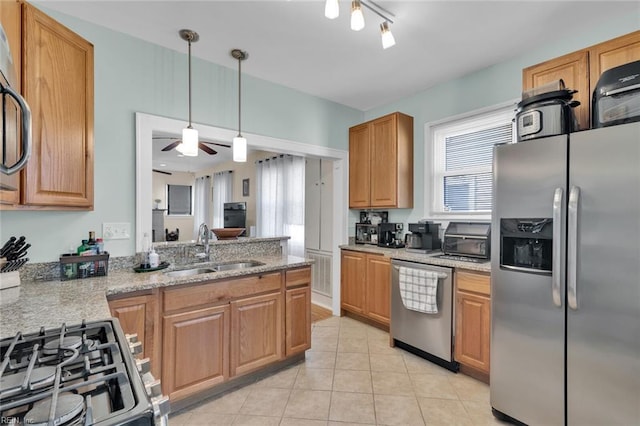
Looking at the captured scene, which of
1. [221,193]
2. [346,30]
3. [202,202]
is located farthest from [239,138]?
[202,202]

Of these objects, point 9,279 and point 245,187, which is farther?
point 245,187

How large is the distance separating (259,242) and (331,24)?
204 cm

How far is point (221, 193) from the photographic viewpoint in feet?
23.5

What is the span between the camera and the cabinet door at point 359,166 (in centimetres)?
366

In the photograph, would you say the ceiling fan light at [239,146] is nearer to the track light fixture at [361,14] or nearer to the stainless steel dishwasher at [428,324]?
the track light fixture at [361,14]

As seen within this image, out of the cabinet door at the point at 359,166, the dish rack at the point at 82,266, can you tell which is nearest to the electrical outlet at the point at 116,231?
the dish rack at the point at 82,266

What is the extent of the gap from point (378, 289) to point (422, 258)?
31.6 inches

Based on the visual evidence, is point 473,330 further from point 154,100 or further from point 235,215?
point 235,215

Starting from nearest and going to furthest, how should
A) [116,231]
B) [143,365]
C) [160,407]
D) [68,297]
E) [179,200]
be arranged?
[160,407] < [143,365] < [68,297] < [116,231] < [179,200]

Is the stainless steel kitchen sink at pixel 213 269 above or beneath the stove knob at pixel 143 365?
beneath

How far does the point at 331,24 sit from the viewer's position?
2.17m

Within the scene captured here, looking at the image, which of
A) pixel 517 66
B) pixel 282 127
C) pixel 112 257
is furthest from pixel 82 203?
pixel 517 66

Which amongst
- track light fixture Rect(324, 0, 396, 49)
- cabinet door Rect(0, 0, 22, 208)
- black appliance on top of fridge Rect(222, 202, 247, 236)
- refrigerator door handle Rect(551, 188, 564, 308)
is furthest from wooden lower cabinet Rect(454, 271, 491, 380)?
black appliance on top of fridge Rect(222, 202, 247, 236)

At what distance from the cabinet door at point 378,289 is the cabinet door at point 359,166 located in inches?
30.3
